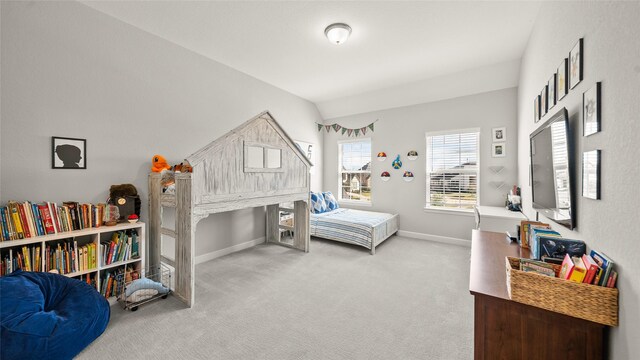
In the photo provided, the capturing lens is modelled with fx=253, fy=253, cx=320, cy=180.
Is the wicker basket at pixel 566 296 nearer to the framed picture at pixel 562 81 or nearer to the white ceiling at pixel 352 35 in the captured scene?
the framed picture at pixel 562 81

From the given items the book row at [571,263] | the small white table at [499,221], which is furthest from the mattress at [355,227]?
the book row at [571,263]

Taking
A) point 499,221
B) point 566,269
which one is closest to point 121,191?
point 566,269

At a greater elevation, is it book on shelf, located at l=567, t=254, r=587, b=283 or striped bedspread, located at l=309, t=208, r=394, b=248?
book on shelf, located at l=567, t=254, r=587, b=283

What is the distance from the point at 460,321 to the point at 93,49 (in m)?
4.28

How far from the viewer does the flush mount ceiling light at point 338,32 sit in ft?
8.81

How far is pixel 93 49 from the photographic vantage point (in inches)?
99.4

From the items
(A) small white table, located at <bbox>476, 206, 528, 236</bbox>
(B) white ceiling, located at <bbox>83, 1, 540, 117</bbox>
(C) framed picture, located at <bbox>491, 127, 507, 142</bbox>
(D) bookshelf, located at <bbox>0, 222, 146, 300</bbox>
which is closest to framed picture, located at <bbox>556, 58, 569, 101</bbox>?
(B) white ceiling, located at <bbox>83, 1, 540, 117</bbox>

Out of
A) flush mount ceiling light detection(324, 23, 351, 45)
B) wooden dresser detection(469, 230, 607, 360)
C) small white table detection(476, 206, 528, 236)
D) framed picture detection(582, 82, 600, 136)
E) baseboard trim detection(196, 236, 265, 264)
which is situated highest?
flush mount ceiling light detection(324, 23, 351, 45)

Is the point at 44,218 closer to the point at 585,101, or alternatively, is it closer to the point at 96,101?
the point at 96,101

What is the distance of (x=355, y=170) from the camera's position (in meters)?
5.59

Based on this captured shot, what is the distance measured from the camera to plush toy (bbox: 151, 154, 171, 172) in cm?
282

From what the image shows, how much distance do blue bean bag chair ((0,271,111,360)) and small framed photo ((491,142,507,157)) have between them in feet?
16.9

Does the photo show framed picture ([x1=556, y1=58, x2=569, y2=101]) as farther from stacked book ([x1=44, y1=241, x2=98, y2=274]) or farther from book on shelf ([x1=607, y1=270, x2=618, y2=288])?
stacked book ([x1=44, y1=241, x2=98, y2=274])

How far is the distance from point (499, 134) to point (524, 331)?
3689 millimetres
